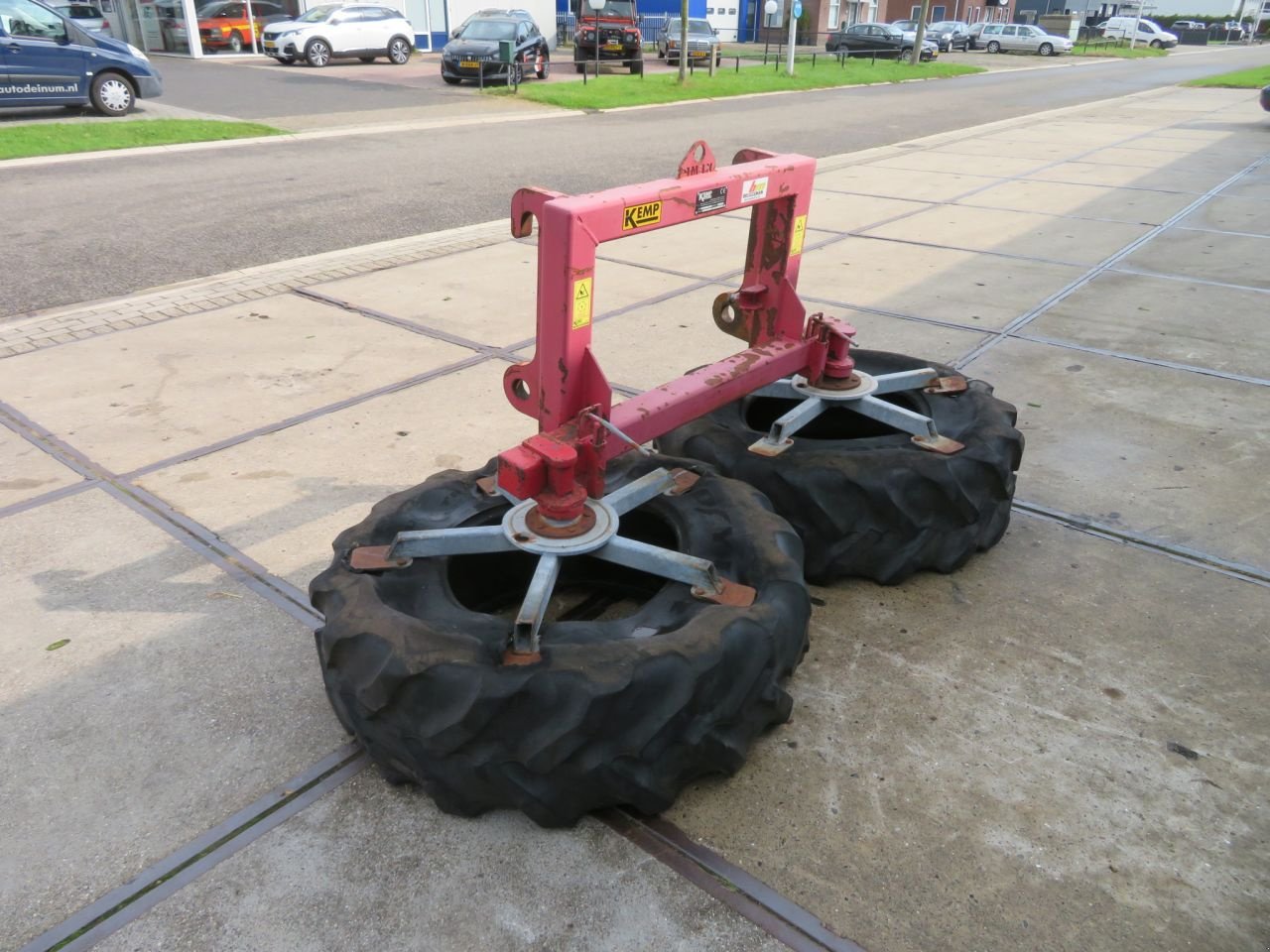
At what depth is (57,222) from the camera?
821 centimetres

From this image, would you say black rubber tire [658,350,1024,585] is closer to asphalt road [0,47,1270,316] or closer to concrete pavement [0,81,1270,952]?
concrete pavement [0,81,1270,952]

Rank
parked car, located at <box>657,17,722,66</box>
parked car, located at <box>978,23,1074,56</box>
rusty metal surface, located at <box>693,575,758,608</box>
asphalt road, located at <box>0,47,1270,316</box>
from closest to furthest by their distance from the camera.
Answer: rusty metal surface, located at <box>693,575,758,608</box> < asphalt road, located at <box>0,47,1270,316</box> < parked car, located at <box>657,17,722,66</box> < parked car, located at <box>978,23,1074,56</box>

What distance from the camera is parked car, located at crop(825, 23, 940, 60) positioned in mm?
37500

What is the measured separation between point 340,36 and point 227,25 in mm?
3946

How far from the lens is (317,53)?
26.1 meters

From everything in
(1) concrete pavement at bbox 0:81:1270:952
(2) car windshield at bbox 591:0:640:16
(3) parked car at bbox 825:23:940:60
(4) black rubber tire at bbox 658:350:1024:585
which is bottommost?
(1) concrete pavement at bbox 0:81:1270:952

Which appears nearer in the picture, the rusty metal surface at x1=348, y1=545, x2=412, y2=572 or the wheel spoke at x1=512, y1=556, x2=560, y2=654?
the wheel spoke at x1=512, y1=556, x2=560, y2=654

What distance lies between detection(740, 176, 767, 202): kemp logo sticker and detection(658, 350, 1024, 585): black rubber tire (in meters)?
0.83

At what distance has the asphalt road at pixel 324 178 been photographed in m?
7.13

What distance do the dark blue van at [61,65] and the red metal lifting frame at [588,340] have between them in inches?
574

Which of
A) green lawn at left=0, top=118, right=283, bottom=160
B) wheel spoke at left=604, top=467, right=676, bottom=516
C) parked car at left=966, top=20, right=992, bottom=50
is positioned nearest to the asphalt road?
green lawn at left=0, top=118, right=283, bottom=160

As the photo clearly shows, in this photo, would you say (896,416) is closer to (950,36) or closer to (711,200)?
(711,200)

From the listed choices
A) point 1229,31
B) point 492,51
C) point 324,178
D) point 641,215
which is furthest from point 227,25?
point 1229,31

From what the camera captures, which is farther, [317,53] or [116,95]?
[317,53]
